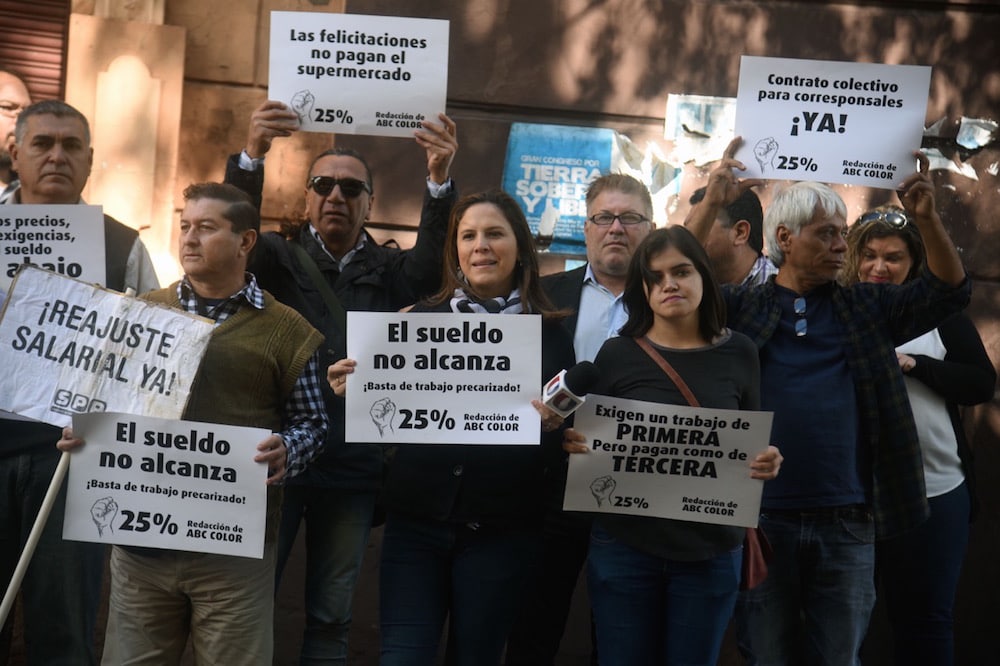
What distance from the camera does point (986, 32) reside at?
22.0ft

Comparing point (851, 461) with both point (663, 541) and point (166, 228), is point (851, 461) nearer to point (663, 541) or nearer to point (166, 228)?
point (663, 541)

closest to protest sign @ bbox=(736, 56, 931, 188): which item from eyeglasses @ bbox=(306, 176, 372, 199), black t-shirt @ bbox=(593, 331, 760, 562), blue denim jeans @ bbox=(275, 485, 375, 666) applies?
black t-shirt @ bbox=(593, 331, 760, 562)

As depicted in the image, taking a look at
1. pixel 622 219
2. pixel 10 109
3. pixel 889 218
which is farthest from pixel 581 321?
pixel 10 109

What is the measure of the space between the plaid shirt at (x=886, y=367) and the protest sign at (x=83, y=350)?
200 cm

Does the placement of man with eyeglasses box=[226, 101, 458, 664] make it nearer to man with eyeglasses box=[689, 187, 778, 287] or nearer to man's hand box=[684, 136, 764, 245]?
man's hand box=[684, 136, 764, 245]

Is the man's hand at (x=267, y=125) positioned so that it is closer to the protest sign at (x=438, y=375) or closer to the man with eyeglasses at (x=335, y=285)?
the man with eyeglasses at (x=335, y=285)

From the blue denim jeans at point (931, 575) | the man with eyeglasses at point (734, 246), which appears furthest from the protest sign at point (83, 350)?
the blue denim jeans at point (931, 575)

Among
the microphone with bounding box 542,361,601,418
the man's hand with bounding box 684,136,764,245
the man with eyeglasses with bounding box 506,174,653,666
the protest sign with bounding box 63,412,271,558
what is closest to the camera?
the microphone with bounding box 542,361,601,418

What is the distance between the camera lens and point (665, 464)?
4250 mm

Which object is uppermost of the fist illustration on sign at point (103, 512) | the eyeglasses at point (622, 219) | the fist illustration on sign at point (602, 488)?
the eyeglasses at point (622, 219)

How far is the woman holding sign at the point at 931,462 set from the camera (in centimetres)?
522

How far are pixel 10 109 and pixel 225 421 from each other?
2.79 m

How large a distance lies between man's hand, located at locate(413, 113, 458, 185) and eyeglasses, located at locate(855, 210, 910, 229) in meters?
1.81

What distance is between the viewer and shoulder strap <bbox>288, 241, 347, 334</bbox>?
490 cm
